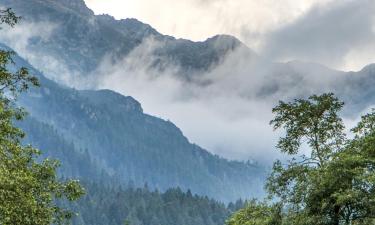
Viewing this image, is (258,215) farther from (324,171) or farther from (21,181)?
(21,181)

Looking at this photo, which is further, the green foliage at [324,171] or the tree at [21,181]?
the green foliage at [324,171]

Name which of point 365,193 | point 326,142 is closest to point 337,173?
point 365,193

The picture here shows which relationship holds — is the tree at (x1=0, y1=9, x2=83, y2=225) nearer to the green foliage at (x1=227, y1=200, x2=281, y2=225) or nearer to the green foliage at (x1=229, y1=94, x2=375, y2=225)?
the green foliage at (x1=229, y1=94, x2=375, y2=225)

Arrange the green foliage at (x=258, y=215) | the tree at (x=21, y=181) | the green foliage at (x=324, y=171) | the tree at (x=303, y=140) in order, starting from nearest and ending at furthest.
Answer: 1. the tree at (x=21, y=181)
2. the green foliage at (x=324, y=171)
3. the tree at (x=303, y=140)
4. the green foliage at (x=258, y=215)

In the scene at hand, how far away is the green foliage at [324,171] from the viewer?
36.8 metres

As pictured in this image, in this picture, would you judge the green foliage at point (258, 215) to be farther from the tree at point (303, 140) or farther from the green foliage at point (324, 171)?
the tree at point (303, 140)

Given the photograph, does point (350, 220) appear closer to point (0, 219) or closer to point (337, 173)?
point (337, 173)

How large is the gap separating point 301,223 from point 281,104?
1031 centimetres

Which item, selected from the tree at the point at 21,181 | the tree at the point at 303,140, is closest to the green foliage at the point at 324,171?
the tree at the point at 303,140

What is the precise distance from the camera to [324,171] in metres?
40.0

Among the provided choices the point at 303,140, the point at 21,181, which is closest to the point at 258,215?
the point at 303,140

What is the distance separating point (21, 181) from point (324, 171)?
73.4 feet

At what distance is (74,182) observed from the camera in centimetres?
3338

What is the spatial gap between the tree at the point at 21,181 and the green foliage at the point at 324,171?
1693cm
